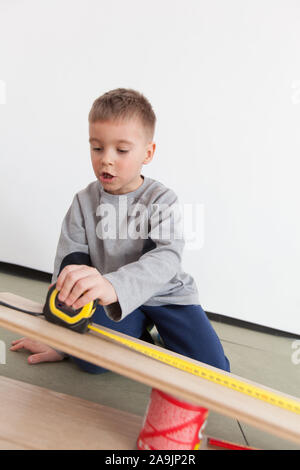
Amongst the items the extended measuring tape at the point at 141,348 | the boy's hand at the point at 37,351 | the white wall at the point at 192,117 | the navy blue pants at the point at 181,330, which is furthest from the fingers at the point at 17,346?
the white wall at the point at 192,117

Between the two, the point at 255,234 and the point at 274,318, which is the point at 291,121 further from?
the point at 274,318

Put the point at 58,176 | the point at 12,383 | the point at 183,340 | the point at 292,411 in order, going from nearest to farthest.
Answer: the point at 292,411 < the point at 12,383 < the point at 183,340 < the point at 58,176

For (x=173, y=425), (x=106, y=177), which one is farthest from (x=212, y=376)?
(x=106, y=177)

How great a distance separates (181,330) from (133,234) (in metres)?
0.36

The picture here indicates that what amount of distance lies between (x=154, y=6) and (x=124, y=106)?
1.46 metres

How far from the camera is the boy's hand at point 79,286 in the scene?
79cm

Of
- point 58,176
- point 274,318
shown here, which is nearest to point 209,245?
point 274,318

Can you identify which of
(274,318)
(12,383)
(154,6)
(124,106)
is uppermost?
(154,6)

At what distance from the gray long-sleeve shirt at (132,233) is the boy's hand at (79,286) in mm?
261

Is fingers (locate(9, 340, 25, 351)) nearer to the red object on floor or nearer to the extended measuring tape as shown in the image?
the extended measuring tape

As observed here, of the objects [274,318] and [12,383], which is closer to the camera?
[12,383]

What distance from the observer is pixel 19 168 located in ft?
7.84

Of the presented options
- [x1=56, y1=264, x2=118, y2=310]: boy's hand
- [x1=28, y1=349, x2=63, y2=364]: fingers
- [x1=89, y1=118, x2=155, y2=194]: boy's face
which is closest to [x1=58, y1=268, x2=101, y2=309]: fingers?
[x1=56, y1=264, x2=118, y2=310]: boy's hand

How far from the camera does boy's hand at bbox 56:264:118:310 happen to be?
79cm
